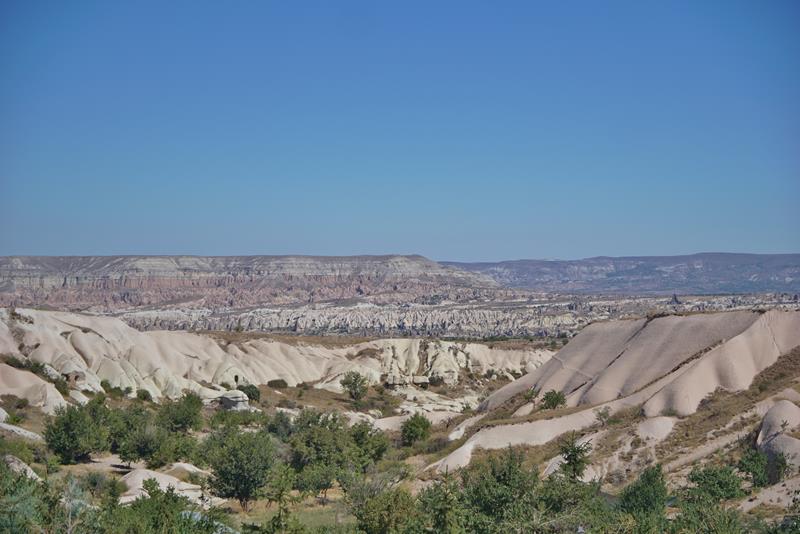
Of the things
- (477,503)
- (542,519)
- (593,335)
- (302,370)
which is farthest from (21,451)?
(302,370)

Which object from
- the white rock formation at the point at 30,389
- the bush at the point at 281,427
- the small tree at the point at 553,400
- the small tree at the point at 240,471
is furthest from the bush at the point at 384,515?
the white rock formation at the point at 30,389

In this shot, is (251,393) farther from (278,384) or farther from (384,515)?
(384,515)

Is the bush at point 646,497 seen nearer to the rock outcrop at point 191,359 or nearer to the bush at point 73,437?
the bush at point 73,437

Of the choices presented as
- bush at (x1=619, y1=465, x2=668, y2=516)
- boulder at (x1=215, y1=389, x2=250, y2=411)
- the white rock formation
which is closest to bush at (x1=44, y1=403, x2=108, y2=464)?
the white rock formation

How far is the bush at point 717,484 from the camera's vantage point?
2631cm

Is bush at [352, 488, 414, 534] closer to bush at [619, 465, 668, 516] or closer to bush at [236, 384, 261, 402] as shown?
bush at [619, 465, 668, 516]

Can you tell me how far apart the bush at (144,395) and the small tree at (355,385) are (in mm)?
20400

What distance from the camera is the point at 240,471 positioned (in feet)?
101

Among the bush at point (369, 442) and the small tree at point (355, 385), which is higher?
the bush at point (369, 442)

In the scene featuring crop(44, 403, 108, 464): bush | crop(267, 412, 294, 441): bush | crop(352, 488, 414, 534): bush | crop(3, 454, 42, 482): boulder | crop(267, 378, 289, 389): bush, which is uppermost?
crop(352, 488, 414, 534): bush

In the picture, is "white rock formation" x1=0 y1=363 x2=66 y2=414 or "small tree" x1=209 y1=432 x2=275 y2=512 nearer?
"small tree" x1=209 y1=432 x2=275 y2=512

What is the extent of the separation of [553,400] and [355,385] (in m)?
34.5

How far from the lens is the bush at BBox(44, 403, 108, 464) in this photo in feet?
119

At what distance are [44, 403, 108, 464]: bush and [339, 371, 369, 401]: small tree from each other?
121 feet
